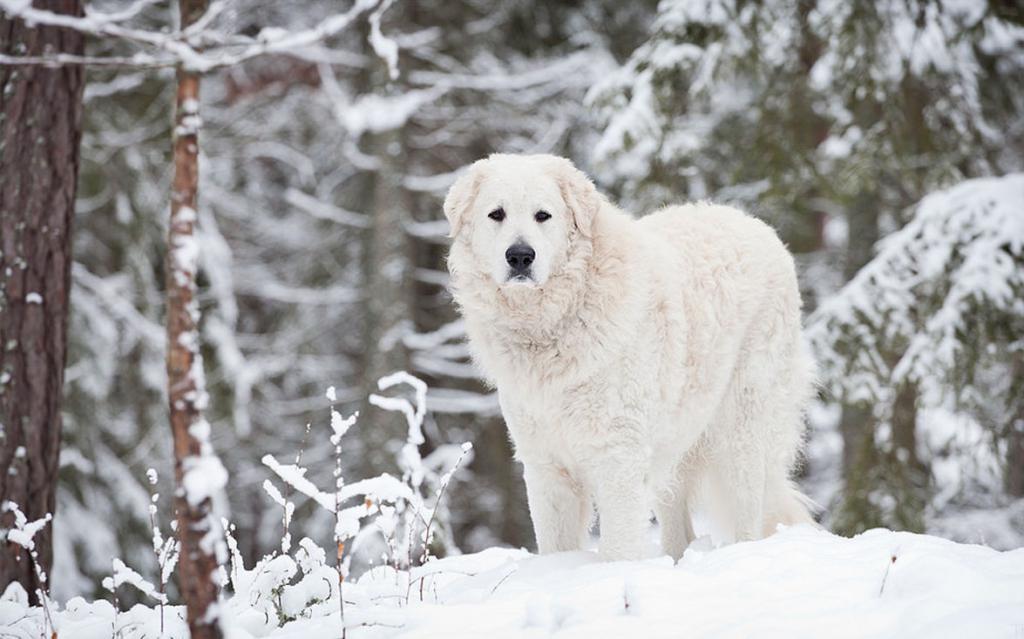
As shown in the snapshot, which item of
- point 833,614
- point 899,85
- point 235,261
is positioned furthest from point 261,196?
point 833,614

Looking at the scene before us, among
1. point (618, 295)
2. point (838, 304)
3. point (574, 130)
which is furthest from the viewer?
point (574, 130)

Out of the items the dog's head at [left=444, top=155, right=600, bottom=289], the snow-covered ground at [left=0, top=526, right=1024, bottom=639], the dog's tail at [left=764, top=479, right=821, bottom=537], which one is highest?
the dog's head at [left=444, top=155, right=600, bottom=289]

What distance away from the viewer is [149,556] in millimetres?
9516

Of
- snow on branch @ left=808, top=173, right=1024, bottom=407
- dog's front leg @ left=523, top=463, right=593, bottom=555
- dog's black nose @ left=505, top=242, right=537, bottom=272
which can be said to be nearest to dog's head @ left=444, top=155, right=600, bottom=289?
dog's black nose @ left=505, top=242, right=537, bottom=272

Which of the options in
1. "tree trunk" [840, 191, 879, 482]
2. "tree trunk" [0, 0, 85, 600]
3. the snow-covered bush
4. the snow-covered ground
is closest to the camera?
the snow-covered ground

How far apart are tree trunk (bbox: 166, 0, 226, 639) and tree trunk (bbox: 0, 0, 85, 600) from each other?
2190 millimetres

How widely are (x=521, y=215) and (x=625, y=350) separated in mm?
737

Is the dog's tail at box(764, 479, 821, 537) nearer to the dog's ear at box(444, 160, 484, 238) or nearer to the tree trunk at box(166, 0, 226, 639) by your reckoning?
the dog's ear at box(444, 160, 484, 238)

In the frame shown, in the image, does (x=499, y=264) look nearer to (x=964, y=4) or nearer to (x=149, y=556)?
(x=964, y=4)

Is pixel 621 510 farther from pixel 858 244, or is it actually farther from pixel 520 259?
pixel 858 244

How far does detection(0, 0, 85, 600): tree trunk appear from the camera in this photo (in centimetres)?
406

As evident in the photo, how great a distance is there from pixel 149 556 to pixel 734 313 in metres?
7.65

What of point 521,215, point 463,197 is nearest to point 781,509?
point 521,215

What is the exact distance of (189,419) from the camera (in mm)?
2266
